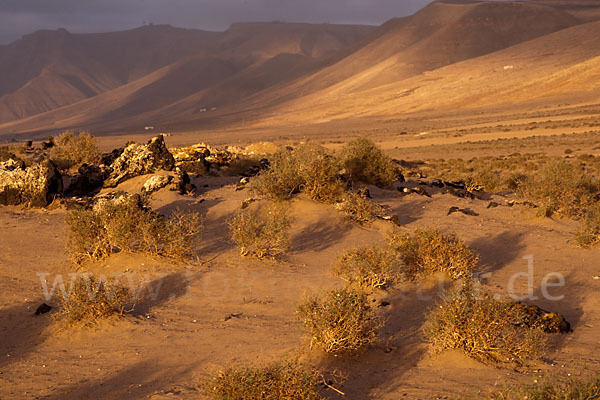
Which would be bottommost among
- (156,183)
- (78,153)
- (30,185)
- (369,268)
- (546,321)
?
(546,321)

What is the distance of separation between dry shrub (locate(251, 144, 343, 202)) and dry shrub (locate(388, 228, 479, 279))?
3235 millimetres

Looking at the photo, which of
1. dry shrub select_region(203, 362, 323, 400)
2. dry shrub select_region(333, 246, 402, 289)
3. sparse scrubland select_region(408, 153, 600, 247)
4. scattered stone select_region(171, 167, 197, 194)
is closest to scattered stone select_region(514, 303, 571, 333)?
dry shrub select_region(333, 246, 402, 289)

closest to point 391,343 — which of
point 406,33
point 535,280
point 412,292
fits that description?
point 412,292

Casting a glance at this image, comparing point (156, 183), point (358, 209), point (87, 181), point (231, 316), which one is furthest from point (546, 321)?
point (87, 181)

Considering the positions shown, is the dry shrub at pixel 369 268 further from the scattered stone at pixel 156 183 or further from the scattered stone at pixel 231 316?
the scattered stone at pixel 156 183

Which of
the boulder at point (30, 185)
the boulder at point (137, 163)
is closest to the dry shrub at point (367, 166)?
the boulder at point (137, 163)

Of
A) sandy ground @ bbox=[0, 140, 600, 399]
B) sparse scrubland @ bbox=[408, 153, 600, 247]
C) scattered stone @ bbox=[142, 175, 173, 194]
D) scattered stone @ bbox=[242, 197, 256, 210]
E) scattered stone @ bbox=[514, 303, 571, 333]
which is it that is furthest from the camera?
scattered stone @ bbox=[142, 175, 173, 194]

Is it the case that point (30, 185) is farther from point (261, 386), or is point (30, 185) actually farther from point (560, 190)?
point (560, 190)

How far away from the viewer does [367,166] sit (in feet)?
44.2

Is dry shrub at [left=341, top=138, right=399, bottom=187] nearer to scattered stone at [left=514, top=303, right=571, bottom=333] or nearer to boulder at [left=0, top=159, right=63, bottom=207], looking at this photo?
boulder at [left=0, top=159, right=63, bottom=207]

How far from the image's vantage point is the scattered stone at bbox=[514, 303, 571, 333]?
18.7 feet

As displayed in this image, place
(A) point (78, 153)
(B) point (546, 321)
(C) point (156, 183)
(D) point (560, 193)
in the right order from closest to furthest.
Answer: (B) point (546, 321) < (D) point (560, 193) < (C) point (156, 183) < (A) point (78, 153)

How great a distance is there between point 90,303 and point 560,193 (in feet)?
33.8

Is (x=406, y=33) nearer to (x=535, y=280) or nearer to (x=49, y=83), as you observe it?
(x=535, y=280)
